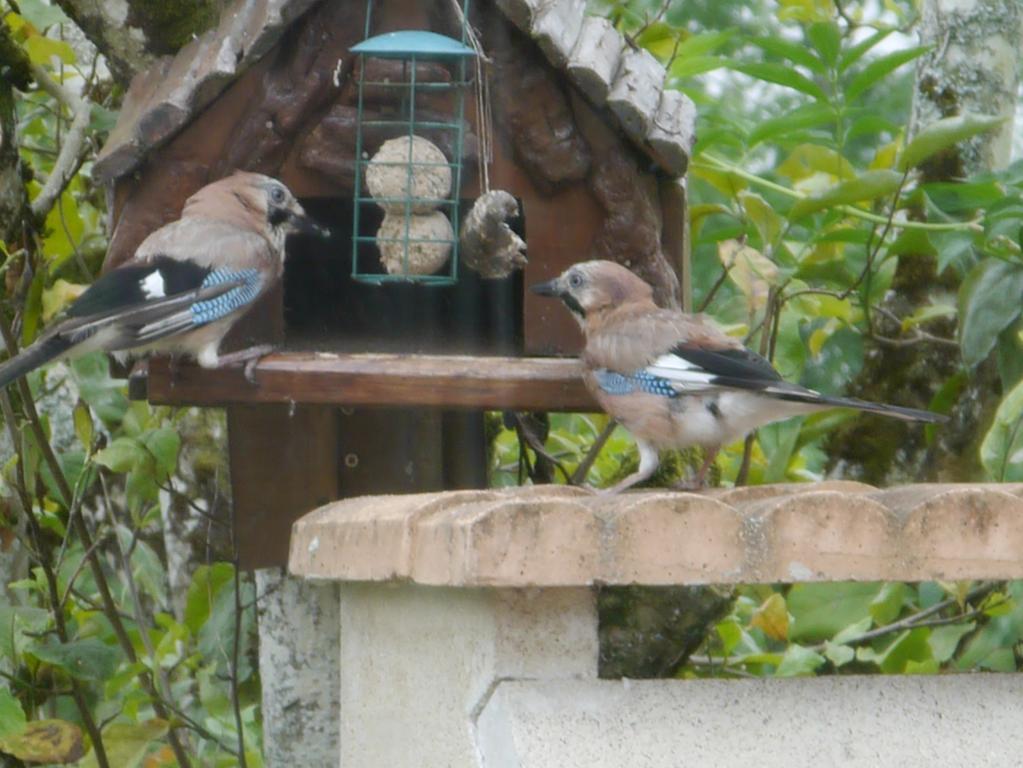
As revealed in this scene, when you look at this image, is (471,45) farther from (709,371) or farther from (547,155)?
(709,371)

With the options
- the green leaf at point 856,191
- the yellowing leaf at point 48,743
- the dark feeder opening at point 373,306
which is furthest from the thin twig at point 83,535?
the green leaf at point 856,191

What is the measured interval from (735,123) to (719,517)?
2.29 meters

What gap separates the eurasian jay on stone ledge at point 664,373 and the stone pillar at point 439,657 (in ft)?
2.43

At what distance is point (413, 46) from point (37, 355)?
3.38 ft

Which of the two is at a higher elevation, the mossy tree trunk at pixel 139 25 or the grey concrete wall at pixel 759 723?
the mossy tree trunk at pixel 139 25

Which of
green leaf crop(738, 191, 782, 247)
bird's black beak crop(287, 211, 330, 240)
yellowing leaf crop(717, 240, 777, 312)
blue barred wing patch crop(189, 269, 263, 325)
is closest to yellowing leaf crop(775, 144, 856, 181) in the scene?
green leaf crop(738, 191, 782, 247)

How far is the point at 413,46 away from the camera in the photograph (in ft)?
12.1

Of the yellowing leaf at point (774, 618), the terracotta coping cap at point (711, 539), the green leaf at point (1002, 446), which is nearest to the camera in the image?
the terracotta coping cap at point (711, 539)

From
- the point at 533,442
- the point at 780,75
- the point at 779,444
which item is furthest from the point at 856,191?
the point at 533,442

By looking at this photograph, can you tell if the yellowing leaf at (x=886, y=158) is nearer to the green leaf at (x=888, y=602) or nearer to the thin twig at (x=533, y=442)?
the thin twig at (x=533, y=442)

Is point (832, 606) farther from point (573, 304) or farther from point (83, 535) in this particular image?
point (83, 535)

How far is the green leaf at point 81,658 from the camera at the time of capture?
3.75 metres

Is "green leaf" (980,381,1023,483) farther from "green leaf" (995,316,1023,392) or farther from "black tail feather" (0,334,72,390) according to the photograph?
"black tail feather" (0,334,72,390)

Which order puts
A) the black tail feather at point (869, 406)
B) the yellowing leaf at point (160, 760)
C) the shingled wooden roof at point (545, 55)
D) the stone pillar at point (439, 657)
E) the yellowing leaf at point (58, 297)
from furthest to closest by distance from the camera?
the yellowing leaf at point (160, 760), the yellowing leaf at point (58, 297), the shingled wooden roof at point (545, 55), the black tail feather at point (869, 406), the stone pillar at point (439, 657)
